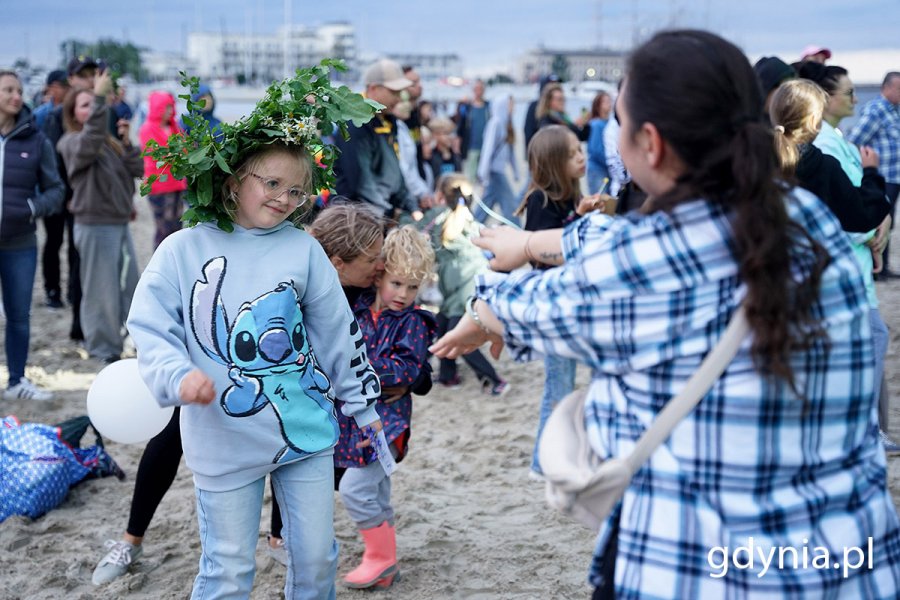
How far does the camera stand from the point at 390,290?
148 inches

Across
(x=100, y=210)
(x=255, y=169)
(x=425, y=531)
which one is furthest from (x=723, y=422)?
(x=100, y=210)

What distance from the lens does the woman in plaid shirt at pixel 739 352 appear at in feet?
5.65

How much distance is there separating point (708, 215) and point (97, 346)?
22.2ft

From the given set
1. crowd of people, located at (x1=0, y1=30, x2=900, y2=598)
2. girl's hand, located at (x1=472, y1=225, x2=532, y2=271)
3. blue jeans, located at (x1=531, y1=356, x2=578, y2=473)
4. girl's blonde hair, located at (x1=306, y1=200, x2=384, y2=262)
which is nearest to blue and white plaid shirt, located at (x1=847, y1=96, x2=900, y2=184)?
crowd of people, located at (x1=0, y1=30, x2=900, y2=598)

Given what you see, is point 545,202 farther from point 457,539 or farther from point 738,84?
point 738,84

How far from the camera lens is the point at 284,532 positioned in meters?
3.00

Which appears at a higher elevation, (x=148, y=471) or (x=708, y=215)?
(x=708, y=215)

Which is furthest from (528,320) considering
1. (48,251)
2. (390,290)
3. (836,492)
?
(48,251)

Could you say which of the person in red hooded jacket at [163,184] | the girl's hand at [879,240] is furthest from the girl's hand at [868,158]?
the person in red hooded jacket at [163,184]

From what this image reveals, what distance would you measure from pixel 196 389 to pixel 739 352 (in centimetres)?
143

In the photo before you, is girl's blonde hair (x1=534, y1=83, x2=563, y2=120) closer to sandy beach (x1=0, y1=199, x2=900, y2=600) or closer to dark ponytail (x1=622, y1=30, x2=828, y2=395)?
sandy beach (x1=0, y1=199, x2=900, y2=600)

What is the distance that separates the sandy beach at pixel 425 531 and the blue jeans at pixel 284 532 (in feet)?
3.19

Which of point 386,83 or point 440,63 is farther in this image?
point 440,63

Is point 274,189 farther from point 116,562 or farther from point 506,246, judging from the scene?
point 116,562
